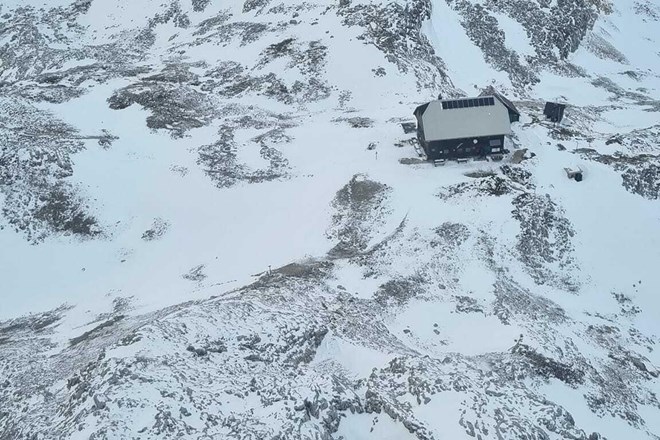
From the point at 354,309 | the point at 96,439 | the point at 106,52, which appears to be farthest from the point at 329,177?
the point at 106,52

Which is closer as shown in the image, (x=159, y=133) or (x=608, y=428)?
(x=608, y=428)

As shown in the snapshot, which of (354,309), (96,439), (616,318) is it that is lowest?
(616,318)

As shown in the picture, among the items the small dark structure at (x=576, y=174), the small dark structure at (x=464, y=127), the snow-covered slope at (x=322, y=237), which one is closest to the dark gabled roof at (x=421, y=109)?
the small dark structure at (x=464, y=127)

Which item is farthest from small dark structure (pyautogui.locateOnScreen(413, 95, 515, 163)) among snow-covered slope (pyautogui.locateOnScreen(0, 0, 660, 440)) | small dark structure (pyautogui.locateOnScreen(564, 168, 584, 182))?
small dark structure (pyautogui.locateOnScreen(564, 168, 584, 182))

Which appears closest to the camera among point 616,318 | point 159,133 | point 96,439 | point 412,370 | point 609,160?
point 96,439

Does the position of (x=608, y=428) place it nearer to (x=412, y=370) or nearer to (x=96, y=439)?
(x=412, y=370)

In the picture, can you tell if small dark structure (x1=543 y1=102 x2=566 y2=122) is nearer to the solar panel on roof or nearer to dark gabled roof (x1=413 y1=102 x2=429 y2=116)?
the solar panel on roof
